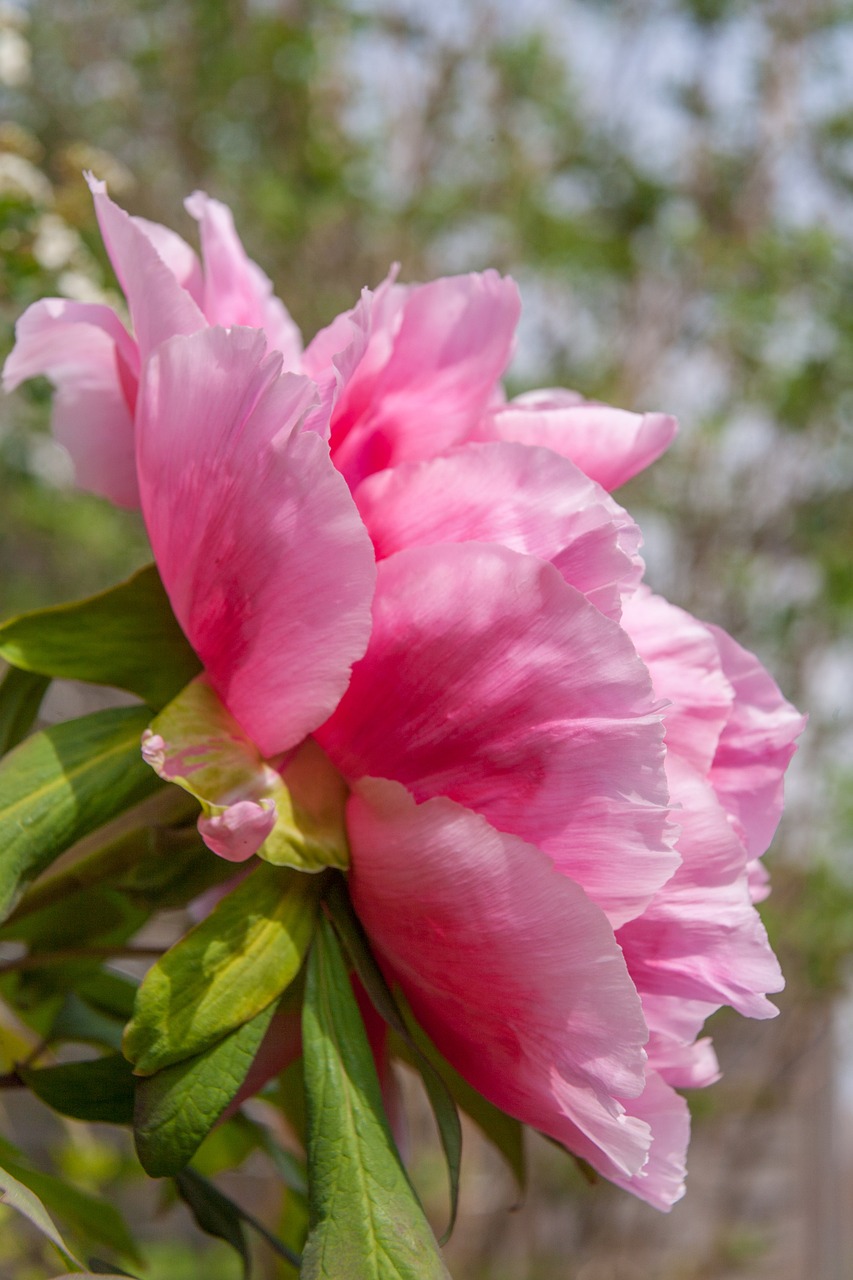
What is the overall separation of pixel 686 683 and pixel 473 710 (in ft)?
0.24

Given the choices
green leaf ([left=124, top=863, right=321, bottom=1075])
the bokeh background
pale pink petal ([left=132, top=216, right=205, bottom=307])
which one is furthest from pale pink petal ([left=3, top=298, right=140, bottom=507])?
the bokeh background

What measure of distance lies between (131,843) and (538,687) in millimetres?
107

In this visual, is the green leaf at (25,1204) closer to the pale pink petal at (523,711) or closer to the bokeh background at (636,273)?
the pale pink petal at (523,711)

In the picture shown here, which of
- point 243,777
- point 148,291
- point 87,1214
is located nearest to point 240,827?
point 243,777

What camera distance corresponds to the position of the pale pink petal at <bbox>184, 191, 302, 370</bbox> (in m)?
0.31

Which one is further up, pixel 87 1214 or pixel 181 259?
pixel 181 259

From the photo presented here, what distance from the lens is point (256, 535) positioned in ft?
0.82

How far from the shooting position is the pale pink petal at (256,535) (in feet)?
0.79

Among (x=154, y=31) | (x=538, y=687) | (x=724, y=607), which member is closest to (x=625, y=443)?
(x=538, y=687)

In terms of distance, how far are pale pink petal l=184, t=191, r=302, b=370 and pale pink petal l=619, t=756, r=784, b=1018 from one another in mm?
144

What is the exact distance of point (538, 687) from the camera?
9.6 inches

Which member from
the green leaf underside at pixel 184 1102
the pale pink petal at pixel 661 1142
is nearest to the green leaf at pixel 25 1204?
the green leaf underside at pixel 184 1102

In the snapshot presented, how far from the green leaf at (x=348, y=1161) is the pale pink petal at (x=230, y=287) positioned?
0.47 ft

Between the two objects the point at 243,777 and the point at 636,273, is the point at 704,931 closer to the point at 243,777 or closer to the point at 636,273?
the point at 243,777
